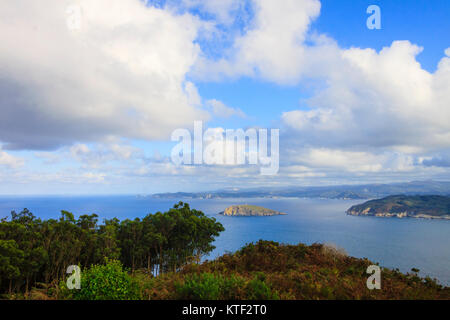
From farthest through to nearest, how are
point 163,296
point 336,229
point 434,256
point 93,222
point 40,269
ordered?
point 336,229, point 434,256, point 93,222, point 40,269, point 163,296

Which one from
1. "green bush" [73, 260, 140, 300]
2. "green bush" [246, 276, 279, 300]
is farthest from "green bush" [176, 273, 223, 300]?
"green bush" [73, 260, 140, 300]

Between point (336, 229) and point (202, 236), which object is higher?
point (202, 236)

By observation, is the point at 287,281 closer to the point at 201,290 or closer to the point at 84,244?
the point at 201,290

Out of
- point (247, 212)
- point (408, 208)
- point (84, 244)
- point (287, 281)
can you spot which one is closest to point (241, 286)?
point (287, 281)
